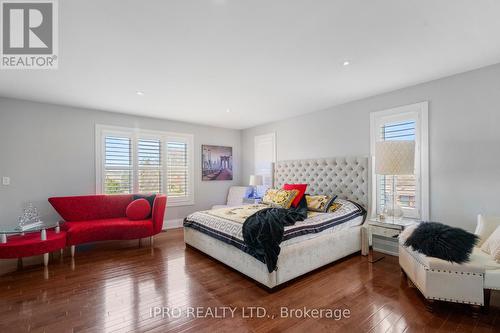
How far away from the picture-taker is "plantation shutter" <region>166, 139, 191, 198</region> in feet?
17.4

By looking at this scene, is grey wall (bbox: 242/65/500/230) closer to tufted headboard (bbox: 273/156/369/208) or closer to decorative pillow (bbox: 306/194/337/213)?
tufted headboard (bbox: 273/156/369/208)

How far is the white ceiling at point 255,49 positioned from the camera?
71.6 inches

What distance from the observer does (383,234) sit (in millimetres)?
3061

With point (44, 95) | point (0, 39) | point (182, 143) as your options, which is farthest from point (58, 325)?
point (182, 143)

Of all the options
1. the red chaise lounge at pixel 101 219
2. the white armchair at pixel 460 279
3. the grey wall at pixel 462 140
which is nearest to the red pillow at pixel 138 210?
the red chaise lounge at pixel 101 219

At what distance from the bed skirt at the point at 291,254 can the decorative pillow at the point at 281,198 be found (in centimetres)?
92

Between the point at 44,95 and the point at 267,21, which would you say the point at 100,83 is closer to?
the point at 44,95

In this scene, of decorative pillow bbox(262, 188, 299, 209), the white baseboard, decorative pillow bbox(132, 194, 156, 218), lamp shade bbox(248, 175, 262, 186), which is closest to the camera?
decorative pillow bbox(262, 188, 299, 209)

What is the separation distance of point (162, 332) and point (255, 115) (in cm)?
412

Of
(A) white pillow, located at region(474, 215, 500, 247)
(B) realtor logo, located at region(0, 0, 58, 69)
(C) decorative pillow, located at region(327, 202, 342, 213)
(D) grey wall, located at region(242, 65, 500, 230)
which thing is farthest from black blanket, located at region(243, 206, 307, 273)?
(B) realtor logo, located at region(0, 0, 58, 69)

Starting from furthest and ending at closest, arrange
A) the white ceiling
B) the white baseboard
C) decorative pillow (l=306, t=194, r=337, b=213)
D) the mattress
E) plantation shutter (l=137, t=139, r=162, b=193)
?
1. the white baseboard
2. plantation shutter (l=137, t=139, r=162, b=193)
3. decorative pillow (l=306, t=194, r=337, b=213)
4. the mattress
5. the white ceiling

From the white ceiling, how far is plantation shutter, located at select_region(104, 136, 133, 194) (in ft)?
3.31

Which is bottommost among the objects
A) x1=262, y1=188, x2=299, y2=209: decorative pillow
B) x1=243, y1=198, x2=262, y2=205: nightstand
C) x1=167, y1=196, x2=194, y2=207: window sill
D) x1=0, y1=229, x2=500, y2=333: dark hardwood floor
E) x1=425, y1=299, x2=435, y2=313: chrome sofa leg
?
x1=0, y1=229, x2=500, y2=333: dark hardwood floor

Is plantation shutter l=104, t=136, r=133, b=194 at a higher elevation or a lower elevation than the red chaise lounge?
higher
